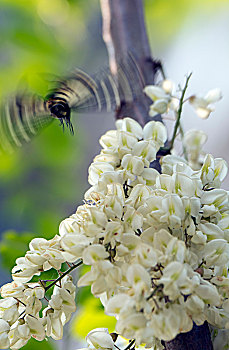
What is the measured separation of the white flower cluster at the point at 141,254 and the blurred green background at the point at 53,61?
2.25 ft

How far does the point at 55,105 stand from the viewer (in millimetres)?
385

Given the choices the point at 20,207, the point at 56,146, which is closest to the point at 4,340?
the point at 56,146

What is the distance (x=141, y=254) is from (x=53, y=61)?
0.92 m

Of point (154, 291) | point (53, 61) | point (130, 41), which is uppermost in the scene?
point (53, 61)

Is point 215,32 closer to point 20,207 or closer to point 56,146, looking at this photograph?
point 56,146

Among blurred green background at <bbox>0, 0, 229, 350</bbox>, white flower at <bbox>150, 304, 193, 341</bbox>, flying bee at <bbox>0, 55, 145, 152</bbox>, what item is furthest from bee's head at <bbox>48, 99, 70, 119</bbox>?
blurred green background at <bbox>0, 0, 229, 350</bbox>

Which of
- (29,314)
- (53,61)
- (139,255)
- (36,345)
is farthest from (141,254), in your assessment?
(53,61)

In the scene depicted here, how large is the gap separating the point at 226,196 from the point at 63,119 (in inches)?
6.5

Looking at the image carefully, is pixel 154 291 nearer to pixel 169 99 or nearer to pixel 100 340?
pixel 100 340

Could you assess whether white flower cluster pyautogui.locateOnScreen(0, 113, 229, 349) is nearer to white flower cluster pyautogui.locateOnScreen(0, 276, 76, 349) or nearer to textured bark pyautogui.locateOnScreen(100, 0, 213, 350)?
white flower cluster pyautogui.locateOnScreen(0, 276, 76, 349)

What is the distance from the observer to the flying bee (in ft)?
1.26

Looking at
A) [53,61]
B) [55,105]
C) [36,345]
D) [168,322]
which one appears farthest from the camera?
[53,61]

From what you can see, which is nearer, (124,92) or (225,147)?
(124,92)

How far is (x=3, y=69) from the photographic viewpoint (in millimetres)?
1158
